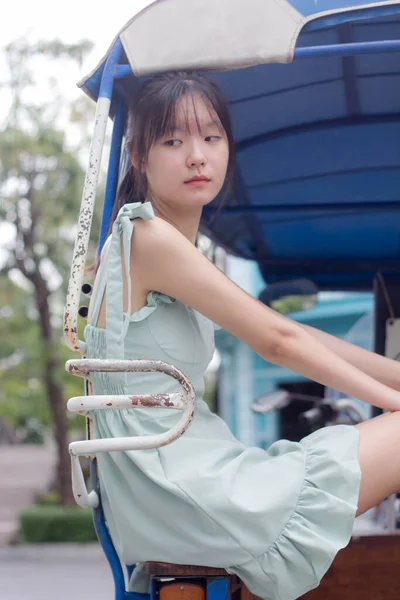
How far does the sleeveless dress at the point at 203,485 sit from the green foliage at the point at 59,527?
11.2 m

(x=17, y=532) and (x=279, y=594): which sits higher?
(x=279, y=594)

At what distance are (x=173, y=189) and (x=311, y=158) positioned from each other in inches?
57.1

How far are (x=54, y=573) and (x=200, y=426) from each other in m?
9.27

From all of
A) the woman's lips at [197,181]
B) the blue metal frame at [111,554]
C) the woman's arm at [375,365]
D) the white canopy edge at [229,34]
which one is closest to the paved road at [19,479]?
the blue metal frame at [111,554]

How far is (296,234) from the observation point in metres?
4.00

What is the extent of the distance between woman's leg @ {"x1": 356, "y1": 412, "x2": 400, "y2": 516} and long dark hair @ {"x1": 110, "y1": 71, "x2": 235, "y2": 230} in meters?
0.81

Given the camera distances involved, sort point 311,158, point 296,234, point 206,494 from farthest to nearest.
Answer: point 296,234 → point 311,158 → point 206,494

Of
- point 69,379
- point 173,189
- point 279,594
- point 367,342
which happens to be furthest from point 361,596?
point 69,379

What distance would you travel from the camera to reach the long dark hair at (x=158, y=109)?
1.97m

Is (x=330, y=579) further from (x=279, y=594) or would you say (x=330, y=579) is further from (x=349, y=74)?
(x=349, y=74)

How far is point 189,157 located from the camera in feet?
6.39

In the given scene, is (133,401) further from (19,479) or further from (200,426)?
(19,479)

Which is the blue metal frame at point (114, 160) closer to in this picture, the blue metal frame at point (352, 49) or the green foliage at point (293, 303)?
the blue metal frame at point (352, 49)

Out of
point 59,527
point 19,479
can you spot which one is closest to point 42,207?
point 59,527
